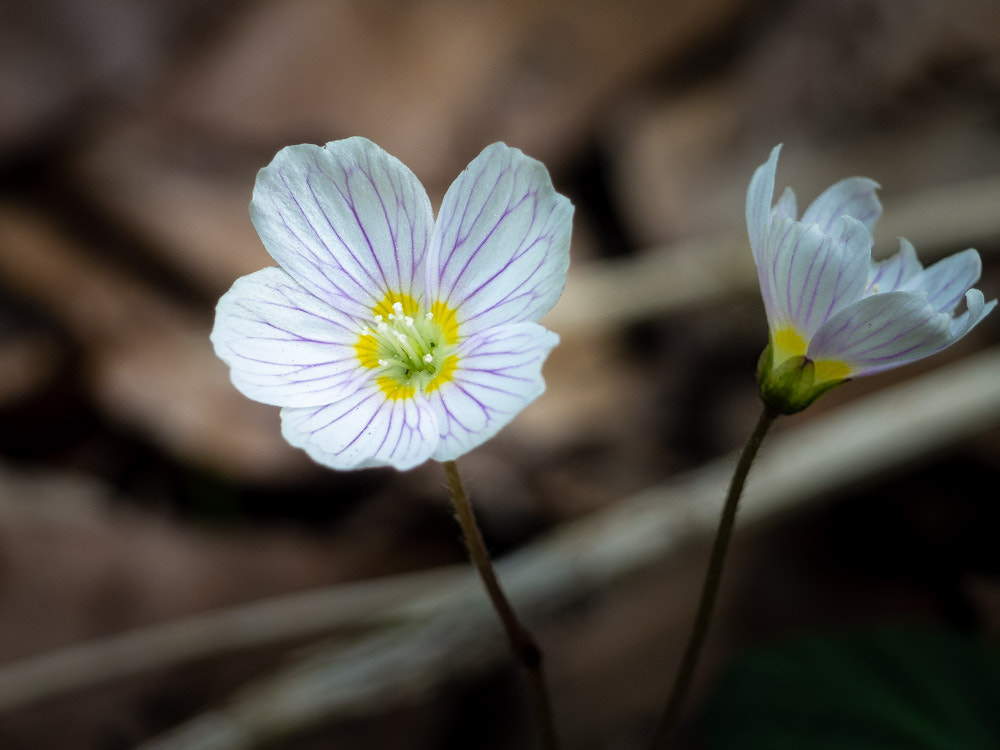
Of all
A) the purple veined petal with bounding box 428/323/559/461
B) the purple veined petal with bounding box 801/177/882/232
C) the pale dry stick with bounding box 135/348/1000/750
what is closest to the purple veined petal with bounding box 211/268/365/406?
the purple veined petal with bounding box 428/323/559/461

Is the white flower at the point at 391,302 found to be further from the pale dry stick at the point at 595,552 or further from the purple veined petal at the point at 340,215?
the pale dry stick at the point at 595,552

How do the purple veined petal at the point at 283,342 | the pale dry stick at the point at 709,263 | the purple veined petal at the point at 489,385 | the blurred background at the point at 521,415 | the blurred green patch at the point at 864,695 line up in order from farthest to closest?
the pale dry stick at the point at 709,263 < the blurred background at the point at 521,415 < the blurred green patch at the point at 864,695 < the purple veined petal at the point at 283,342 < the purple veined petal at the point at 489,385

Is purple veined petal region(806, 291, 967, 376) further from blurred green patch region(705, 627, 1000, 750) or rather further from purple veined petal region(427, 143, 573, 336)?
blurred green patch region(705, 627, 1000, 750)

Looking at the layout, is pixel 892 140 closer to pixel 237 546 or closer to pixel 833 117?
pixel 833 117

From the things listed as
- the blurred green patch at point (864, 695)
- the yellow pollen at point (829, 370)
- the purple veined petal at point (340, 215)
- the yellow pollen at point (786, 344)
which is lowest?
the blurred green patch at point (864, 695)

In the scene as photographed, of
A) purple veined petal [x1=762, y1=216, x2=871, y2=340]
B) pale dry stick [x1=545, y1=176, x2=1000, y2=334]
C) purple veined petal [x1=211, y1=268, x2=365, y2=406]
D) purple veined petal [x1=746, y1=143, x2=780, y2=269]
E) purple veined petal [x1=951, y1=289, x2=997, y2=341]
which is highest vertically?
pale dry stick [x1=545, y1=176, x2=1000, y2=334]

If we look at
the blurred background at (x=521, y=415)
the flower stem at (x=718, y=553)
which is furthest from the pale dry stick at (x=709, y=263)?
the flower stem at (x=718, y=553)
